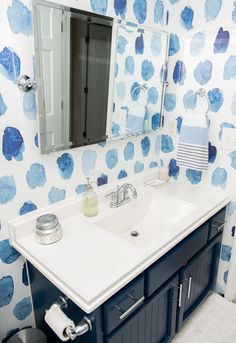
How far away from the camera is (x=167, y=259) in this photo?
1.23 meters

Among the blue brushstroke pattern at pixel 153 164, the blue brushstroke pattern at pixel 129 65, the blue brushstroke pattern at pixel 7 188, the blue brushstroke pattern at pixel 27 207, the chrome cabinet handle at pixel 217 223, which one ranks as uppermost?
the blue brushstroke pattern at pixel 129 65

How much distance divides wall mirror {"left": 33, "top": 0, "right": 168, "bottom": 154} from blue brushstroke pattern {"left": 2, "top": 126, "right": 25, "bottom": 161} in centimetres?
9

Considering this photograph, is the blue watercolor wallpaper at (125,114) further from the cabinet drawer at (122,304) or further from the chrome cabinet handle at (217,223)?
the cabinet drawer at (122,304)

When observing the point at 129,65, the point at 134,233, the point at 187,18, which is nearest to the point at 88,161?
the point at 134,233

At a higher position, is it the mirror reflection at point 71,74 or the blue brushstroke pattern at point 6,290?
the mirror reflection at point 71,74

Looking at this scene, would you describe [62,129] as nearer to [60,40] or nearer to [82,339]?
[60,40]

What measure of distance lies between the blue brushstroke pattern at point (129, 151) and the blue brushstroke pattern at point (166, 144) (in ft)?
1.02

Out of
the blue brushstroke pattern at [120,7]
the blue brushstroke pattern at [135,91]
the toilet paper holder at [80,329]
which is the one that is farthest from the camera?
the blue brushstroke pattern at [135,91]

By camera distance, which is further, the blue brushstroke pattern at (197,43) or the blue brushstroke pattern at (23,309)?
the blue brushstroke pattern at (197,43)

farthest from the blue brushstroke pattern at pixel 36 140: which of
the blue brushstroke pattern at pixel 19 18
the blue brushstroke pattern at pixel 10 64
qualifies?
the blue brushstroke pattern at pixel 19 18

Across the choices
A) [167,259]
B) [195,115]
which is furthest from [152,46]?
[167,259]

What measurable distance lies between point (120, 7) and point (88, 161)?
0.82 metres

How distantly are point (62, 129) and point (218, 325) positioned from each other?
1.53 meters

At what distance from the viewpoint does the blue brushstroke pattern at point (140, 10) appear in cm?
148
